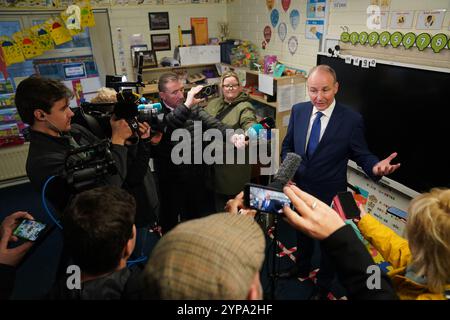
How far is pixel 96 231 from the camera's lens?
96 cm

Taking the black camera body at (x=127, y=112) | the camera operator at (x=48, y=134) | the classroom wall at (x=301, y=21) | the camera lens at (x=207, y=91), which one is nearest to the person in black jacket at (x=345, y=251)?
the camera operator at (x=48, y=134)

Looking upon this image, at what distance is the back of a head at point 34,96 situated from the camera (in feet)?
4.87

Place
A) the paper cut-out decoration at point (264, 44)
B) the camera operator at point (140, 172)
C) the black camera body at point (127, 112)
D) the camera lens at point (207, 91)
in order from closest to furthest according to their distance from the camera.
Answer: the black camera body at point (127, 112) → the camera operator at point (140, 172) → the camera lens at point (207, 91) → the paper cut-out decoration at point (264, 44)

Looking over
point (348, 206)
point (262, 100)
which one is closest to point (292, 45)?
point (262, 100)

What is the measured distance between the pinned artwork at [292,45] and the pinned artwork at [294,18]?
4.6 inches

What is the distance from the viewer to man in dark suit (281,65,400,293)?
200cm

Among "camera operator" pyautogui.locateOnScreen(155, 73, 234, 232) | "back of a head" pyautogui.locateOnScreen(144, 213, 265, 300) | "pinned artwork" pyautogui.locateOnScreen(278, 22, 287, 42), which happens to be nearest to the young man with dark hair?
"back of a head" pyautogui.locateOnScreen(144, 213, 265, 300)

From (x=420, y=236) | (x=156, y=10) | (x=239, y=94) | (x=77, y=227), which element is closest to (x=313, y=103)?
(x=239, y=94)

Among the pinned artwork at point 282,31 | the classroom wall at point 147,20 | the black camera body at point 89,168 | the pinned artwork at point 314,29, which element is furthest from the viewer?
the classroom wall at point 147,20

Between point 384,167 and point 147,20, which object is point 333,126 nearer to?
point 384,167

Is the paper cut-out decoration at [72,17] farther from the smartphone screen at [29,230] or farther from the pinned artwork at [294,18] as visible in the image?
the smartphone screen at [29,230]

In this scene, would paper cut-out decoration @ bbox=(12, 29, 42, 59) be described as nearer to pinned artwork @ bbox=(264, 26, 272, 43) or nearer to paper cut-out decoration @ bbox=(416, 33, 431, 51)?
pinned artwork @ bbox=(264, 26, 272, 43)

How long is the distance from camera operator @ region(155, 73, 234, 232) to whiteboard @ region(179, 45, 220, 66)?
6.85ft

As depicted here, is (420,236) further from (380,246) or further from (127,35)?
(127,35)
